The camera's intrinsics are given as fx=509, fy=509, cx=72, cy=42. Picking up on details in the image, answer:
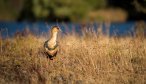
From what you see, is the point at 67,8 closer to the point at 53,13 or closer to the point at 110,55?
the point at 53,13

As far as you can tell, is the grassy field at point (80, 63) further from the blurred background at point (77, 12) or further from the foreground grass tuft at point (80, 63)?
the blurred background at point (77, 12)

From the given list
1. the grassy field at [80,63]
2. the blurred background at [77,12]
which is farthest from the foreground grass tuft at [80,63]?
the blurred background at [77,12]

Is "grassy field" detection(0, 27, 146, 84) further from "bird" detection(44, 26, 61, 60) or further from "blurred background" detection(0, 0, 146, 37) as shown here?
"blurred background" detection(0, 0, 146, 37)

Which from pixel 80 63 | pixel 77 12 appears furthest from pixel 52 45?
pixel 77 12

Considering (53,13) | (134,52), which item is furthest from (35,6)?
(134,52)

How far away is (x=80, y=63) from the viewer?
9.24m

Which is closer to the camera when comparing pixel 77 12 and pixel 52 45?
pixel 52 45

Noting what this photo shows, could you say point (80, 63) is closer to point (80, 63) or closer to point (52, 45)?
point (80, 63)

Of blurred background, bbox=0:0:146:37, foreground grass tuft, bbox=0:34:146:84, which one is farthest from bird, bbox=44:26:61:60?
blurred background, bbox=0:0:146:37

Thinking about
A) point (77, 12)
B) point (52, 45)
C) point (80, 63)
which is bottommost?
point (80, 63)

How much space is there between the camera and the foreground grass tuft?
8.52 metres

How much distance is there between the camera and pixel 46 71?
29.3 ft

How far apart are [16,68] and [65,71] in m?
0.93

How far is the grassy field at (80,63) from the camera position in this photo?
852 centimetres
